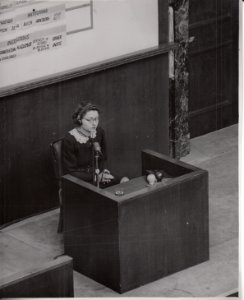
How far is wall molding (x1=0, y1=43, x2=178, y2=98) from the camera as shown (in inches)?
444

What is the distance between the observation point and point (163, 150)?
12836mm

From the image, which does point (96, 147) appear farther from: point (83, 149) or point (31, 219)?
point (31, 219)

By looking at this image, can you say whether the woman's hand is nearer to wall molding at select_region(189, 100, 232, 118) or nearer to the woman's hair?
the woman's hair


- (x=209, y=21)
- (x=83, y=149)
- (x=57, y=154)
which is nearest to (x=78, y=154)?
(x=83, y=149)

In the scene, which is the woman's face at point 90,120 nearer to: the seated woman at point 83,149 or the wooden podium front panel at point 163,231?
the seated woman at point 83,149

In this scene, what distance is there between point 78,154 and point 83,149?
2.7 inches

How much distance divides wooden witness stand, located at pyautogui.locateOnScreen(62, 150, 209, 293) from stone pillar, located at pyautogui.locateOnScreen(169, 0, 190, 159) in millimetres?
2253

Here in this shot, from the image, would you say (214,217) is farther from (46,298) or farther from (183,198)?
(46,298)

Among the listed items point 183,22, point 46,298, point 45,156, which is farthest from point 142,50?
point 46,298

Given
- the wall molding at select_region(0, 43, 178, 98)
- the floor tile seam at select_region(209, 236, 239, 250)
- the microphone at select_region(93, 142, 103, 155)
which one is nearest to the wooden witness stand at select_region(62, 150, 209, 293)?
the floor tile seam at select_region(209, 236, 239, 250)

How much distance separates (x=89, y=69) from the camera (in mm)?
11797

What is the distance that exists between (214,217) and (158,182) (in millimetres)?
1437

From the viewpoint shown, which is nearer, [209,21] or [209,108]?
[209,21]

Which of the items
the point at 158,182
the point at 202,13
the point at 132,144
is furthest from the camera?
the point at 202,13
